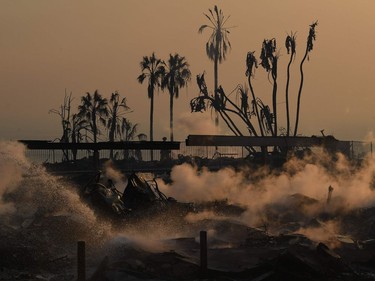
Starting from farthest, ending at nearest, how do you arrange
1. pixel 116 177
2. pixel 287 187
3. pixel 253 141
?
pixel 116 177 → pixel 287 187 → pixel 253 141

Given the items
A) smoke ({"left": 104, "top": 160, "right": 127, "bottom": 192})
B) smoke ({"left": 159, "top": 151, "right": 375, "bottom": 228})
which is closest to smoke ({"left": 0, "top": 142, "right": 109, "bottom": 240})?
smoke ({"left": 104, "top": 160, "right": 127, "bottom": 192})

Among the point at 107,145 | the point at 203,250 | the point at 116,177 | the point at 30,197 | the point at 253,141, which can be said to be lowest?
the point at 203,250

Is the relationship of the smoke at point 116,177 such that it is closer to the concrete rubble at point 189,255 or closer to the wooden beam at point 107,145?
the wooden beam at point 107,145

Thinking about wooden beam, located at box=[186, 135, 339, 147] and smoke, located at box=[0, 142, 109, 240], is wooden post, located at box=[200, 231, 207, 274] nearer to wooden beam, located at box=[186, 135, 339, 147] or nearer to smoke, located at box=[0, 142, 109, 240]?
smoke, located at box=[0, 142, 109, 240]

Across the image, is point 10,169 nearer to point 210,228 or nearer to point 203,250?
point 210,228

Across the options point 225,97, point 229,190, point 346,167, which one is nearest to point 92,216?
point 229,190

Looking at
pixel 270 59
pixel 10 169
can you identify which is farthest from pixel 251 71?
pixel 10 169

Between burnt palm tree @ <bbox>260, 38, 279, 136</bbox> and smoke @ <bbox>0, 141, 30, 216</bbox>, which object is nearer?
smoke @ <bbox>0, 141, 30, 216</bbox>

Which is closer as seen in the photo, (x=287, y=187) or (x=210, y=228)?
(x=210, y=228)

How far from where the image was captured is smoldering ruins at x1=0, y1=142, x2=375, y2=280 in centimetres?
2048

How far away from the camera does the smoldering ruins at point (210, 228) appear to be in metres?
20.5

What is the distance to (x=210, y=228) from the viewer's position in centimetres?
2844

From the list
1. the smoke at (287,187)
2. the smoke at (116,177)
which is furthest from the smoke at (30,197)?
the smoke at (287,187)

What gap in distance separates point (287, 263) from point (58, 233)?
30.6 feet
